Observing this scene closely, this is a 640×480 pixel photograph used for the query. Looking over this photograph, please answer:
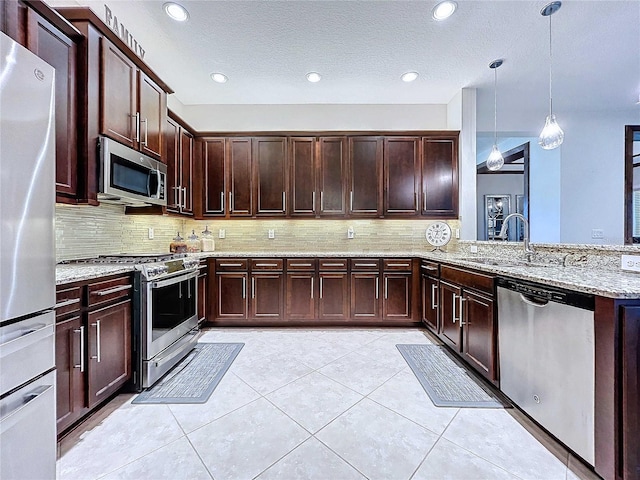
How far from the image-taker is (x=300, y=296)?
340cm

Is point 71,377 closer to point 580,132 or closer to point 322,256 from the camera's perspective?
point 322,256

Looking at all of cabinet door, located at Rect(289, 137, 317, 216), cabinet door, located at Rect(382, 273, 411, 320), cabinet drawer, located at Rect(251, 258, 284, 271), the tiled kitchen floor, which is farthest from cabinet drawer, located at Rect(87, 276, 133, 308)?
cabinet door, located at Rect(382, 273, 411, 320)

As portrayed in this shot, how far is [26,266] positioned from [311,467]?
1.50 meters

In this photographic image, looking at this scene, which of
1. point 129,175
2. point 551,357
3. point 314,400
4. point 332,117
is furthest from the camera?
point 332,117

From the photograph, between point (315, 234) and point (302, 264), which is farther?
point (315, 234)

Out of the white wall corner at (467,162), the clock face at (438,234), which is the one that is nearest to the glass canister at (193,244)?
the clock face at (438,234)

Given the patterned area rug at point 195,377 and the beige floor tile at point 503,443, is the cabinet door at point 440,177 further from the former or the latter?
the patterned area rug at point 195,377

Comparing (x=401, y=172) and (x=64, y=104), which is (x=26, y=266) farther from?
(x=401, y=172)

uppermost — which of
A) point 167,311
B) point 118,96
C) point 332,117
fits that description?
point 332,117

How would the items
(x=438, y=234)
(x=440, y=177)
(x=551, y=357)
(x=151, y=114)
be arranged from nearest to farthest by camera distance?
(x=551, y=357) < (x=151, y=114) < (x=440, y=177) < (x=438, y=234)

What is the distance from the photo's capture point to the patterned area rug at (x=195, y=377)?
195 cm

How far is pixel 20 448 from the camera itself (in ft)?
3.47

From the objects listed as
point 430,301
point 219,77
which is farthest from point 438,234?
point 219,77

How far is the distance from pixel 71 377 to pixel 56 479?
1.52 feet
